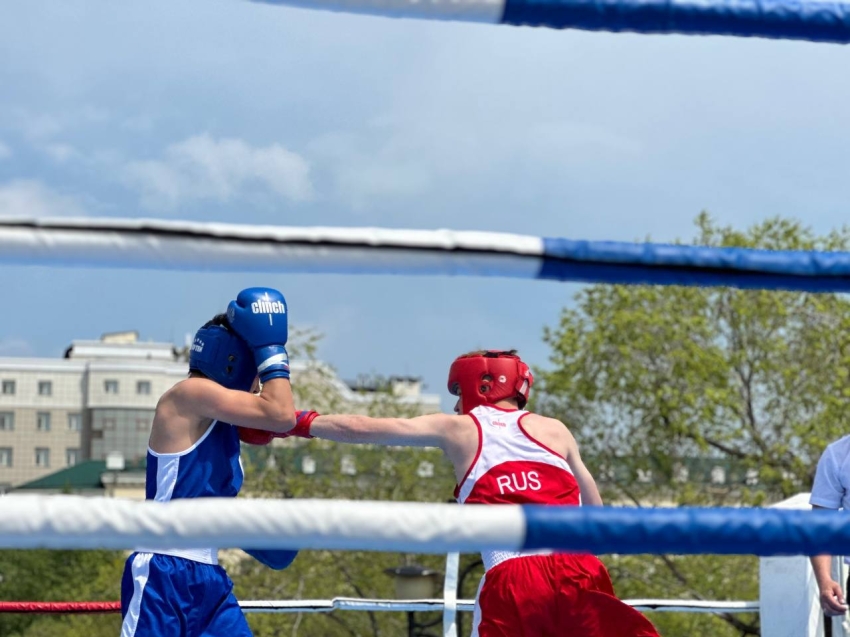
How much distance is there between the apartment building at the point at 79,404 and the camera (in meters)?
62.2

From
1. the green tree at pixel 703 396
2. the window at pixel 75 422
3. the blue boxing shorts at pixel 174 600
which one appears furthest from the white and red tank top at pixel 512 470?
the window at pixel 75 422

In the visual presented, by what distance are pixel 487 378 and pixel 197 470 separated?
2.59ft

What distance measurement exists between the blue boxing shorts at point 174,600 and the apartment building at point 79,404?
192 ft

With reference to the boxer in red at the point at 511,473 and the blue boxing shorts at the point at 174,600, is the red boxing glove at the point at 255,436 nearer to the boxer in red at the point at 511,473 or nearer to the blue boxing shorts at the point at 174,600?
the boxer in red at the point at 511,473

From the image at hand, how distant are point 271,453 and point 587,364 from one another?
5.64 metres

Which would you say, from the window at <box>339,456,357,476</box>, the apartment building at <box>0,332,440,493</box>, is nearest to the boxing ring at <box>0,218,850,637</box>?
the window at <box>339,456,357,476</box>

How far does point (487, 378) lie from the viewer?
3027 millimetres

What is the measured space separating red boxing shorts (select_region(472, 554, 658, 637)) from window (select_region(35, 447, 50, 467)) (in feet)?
212

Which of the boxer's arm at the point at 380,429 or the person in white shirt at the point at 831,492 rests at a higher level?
the boxer's arm at the point at 380,429

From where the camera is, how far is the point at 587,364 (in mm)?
16812

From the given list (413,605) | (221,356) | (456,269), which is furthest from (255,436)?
(456,269)

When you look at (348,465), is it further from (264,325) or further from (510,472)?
(264,325)

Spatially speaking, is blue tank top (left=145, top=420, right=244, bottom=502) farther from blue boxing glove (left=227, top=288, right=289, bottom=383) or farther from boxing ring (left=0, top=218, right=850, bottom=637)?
boxing ring (left=0, top=218, right=850, bottom=637)

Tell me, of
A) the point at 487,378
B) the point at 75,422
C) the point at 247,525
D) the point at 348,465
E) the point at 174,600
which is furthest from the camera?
the point at 75,422
